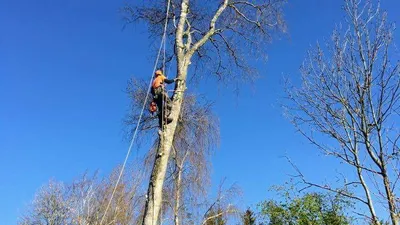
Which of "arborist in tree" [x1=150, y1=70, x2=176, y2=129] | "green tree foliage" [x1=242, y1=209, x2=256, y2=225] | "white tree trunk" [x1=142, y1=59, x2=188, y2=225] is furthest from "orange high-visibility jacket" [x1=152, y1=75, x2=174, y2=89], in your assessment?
"green tree foliage" [x1=242, y1=209, x2=256, y2=225]

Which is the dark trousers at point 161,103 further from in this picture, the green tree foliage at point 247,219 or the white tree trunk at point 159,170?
the green tree foliage at point 247,219

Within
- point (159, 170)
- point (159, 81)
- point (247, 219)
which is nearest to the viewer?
point (159, 170)

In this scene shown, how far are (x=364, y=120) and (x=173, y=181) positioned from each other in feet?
26.3

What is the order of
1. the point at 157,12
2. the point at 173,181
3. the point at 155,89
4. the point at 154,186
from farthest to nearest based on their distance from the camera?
the point at 173,181
the point at 157,12
the point at 155,89
the point at 154,186

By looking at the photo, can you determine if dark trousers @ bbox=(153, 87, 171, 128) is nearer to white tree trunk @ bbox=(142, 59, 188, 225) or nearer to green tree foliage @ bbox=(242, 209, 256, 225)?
white tree trunk @ bbox=(142, 59, 188, 225)

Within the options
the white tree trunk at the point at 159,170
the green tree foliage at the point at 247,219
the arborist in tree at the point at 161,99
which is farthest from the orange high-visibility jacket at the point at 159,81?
the green tree foliage at the point at 247,219

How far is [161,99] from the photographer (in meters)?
4.80

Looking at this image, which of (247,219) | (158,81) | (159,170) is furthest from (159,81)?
(247,219)

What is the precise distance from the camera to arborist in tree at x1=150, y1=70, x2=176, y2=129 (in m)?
4.59

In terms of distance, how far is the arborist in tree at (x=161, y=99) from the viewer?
459 centimetres

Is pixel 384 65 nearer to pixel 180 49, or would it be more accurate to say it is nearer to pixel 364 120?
pixel 364 120

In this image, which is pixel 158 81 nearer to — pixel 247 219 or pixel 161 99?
pixel 161 99

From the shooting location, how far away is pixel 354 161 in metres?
4.34

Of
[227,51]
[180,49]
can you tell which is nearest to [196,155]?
[227,51]
